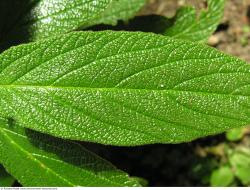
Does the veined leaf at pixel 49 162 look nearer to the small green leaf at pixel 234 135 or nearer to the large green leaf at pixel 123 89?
the large green leaf at pixel 123 89

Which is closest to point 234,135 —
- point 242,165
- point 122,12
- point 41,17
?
point 242,165

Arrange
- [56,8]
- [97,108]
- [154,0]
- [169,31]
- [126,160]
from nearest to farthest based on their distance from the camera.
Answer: [97,108] → [56,8] → [169,31] → [126,160] → [154,0]

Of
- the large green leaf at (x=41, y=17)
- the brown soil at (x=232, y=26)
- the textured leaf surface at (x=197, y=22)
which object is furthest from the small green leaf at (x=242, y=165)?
the large green leaf at (x=41, y=17)

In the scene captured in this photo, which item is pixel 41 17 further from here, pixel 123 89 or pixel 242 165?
pixel 242 165

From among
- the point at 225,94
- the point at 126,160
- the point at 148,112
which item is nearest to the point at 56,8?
the point at 148,112

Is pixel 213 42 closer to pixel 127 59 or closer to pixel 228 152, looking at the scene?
pixel 228 152
